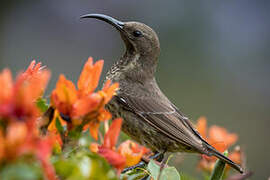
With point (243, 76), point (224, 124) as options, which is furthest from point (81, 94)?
point (243, 76)

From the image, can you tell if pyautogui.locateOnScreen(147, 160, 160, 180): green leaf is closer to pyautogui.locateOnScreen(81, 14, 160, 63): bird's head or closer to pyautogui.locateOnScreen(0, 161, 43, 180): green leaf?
pyautogui.locateOnScreen(0, 161, 43, 180): green leaf

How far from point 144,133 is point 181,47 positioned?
7451 mm

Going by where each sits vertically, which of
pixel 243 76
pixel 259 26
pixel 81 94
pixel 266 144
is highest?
pixel 81 94

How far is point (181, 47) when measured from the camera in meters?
10.9

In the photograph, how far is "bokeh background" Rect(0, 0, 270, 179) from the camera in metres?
9.82

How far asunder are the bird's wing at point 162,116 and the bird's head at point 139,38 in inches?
18.9

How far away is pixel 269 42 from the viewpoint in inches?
476

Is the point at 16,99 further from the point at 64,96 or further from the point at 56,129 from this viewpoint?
the point at 56,129

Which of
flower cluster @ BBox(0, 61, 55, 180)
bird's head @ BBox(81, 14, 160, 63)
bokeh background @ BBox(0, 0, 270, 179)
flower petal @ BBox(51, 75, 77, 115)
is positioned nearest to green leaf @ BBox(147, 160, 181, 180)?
flower petal @ BBox(51, 75, 77, 115)

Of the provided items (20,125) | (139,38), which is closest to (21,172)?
(20,125)

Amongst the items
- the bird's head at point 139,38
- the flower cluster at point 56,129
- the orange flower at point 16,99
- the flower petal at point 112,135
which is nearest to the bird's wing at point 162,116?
the bird's head at point 139,38

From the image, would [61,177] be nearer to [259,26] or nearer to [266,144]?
[266,144]

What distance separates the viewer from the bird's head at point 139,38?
402 centimetres

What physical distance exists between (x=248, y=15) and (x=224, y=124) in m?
4.47
